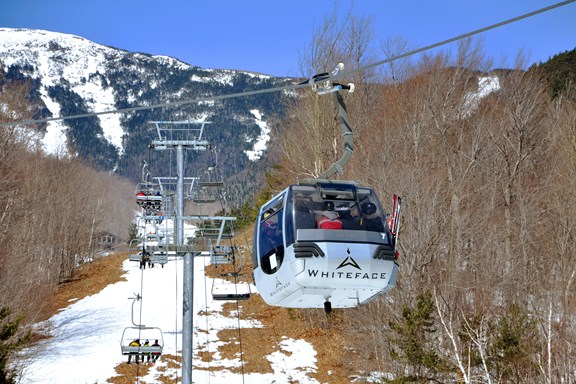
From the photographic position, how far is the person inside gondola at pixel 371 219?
11.6m

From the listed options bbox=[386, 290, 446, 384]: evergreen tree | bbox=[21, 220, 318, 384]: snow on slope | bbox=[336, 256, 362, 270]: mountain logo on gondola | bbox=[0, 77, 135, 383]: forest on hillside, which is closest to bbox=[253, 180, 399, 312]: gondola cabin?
bbox=[336, 256, 362, 270]: mountain logo on gondola

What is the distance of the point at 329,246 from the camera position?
1112cm

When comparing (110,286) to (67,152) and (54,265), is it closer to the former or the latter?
(54,265)

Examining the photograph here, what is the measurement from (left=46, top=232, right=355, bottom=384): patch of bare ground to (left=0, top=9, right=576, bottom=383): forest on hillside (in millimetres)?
510

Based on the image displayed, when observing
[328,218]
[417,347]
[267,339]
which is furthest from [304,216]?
[267,339]

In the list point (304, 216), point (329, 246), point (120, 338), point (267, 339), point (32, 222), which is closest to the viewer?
point (329, 246)

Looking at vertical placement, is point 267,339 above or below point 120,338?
below

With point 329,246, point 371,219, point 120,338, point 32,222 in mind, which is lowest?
point 120,338

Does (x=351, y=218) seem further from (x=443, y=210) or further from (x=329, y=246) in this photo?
(x=443, y=210)

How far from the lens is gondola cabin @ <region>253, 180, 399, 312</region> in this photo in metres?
11.1

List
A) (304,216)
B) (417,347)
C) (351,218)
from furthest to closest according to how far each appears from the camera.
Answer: (417,347) < (351,218) < (304,216)

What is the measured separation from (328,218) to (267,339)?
72.2 feet

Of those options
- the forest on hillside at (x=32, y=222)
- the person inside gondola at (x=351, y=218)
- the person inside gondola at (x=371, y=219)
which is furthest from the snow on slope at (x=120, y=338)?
the person inside gondola at (x=371, y=219)

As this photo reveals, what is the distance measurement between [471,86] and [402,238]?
18.3 meters
